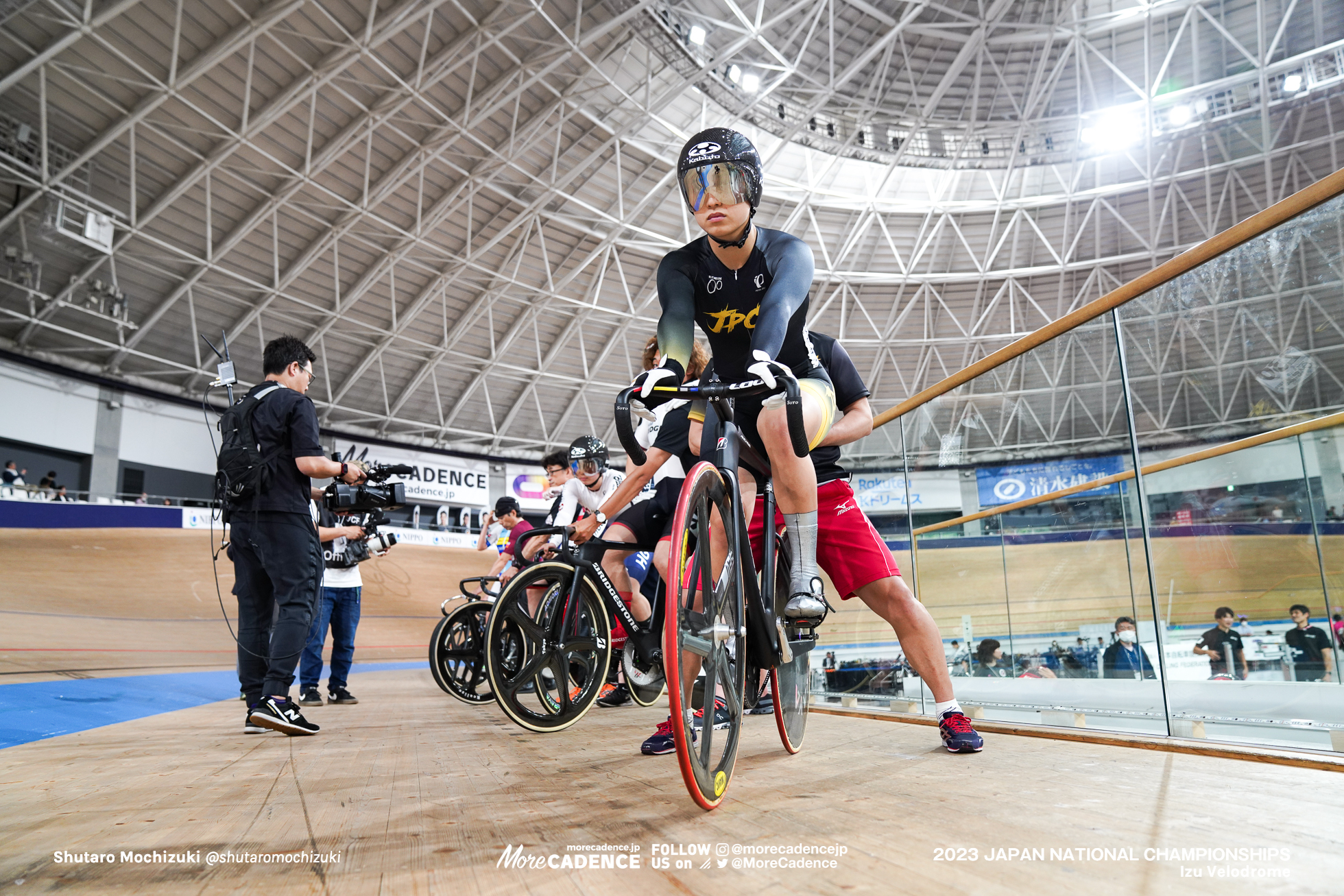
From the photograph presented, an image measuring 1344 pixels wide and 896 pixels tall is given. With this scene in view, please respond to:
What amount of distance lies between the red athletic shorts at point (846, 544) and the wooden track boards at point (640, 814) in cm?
52

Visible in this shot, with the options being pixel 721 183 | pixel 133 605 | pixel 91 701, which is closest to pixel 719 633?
pixel 721 183

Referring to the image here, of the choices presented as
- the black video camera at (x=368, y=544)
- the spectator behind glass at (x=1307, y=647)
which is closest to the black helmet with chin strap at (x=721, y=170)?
the spectator behind glass at (x=1307, y=647)

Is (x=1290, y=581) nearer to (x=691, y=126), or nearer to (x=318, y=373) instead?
(x=691, y=126)

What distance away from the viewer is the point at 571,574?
314cm

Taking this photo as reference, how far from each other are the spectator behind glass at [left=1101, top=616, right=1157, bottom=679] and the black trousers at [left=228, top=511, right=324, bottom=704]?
325cm

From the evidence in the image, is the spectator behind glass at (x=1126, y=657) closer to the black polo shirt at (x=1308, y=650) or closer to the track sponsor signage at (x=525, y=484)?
the black polo shirt at (x=1308, y=650)

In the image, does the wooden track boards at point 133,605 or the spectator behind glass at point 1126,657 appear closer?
the spectator behind glass at point 1126,657

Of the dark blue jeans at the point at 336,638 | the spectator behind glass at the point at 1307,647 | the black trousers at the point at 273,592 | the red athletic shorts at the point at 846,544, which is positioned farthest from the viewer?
the dark blue jeans at the point at 336,638

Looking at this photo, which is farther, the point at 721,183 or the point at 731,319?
the point at 731,319

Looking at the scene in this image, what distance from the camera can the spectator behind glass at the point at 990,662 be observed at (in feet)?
12.0

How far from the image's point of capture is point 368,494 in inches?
141

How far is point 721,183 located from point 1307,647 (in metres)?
2.68

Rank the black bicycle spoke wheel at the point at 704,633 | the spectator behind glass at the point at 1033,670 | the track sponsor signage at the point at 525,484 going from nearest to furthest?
the black bicycle spoke wheel at the point at 704,633 < the spectator behind glass at the point at 1033,670 < the track sponsor signage at the point at 525,484

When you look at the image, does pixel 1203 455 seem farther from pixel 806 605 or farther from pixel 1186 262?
pixel 806 605
